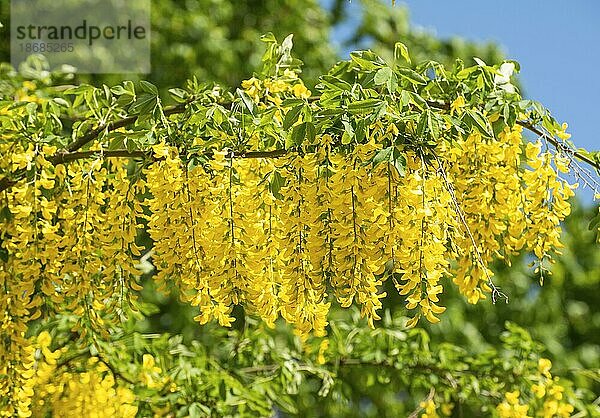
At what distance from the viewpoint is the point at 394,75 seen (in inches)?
60.2

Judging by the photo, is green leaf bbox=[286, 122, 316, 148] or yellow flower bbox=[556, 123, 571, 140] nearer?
green leaf bbox=[286, 122, 316, 148]

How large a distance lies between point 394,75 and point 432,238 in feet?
0.89

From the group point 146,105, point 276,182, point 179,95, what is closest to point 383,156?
point 276,182

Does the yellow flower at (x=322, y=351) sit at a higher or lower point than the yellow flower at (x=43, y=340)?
lower

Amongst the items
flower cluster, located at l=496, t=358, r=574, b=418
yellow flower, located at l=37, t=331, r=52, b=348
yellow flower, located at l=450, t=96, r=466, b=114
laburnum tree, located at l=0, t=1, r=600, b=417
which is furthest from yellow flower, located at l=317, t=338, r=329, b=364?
yellow flower, located at l=450, t=96, r=466, b=114

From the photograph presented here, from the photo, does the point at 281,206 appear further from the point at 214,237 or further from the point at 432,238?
the point at 432,238

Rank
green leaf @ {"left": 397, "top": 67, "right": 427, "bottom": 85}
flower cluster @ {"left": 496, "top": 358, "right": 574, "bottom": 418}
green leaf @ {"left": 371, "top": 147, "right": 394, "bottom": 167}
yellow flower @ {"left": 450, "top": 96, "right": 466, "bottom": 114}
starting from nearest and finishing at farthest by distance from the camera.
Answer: green leaf @ {"left": 371, "top": 147, "right": 394, "bottom": 167} < green leaf @ {"left": 397, "top": 67, "right": 427, "bottom": 85} < yellow flower @ {"left": 450, "top": 96, "right": 466, "bottom": 114} < flower cluster @ {"left": 496, "top": 358, "right": 574, "bottom": 418}

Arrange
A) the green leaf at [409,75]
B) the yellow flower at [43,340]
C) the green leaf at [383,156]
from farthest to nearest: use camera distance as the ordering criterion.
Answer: the yellow flower at [43,340]
the green leaf at [409,75]
the green leaf at [383,156]

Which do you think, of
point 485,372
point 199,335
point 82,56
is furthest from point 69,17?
point 485,372

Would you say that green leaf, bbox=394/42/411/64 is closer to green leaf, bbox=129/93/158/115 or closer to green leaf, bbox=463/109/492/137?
green leaf, bbox=463/109/492/137

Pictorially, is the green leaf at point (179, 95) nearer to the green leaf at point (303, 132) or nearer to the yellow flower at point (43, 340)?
the green leaf at point (303, 132)

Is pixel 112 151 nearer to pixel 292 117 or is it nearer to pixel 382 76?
pixel 292 117

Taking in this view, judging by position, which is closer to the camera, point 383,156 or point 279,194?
point 383,156

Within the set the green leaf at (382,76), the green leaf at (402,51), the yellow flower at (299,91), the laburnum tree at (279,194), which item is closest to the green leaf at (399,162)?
the laburnum tree at (279,194)
